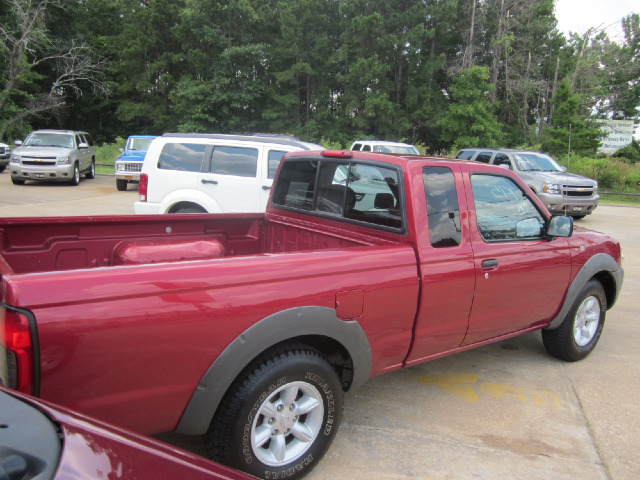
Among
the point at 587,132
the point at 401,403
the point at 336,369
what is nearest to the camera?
the point at 336,369

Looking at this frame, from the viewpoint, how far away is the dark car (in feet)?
3.53

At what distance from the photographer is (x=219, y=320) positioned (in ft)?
7.22

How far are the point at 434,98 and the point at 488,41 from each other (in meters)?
6.81

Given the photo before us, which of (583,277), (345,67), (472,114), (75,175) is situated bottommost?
(75,175)

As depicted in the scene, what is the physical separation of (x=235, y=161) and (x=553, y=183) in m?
9.28

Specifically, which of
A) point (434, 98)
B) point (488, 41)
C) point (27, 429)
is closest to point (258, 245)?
point (27, 429)

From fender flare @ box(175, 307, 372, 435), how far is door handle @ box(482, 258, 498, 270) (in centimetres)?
127

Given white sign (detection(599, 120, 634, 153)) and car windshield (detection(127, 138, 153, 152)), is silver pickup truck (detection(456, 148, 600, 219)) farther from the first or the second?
white sign (detection(599, 120, 634, 153))

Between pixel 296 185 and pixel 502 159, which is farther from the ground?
pixel 502 159


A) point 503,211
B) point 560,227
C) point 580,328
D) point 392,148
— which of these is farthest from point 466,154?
point 503,211

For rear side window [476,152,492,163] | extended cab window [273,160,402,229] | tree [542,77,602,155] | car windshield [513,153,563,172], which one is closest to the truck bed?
extended cab window [273,160,402,229]

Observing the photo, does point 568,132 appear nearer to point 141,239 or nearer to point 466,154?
point 466,154

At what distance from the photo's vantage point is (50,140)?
17297 mm

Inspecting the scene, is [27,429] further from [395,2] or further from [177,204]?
[395,2]
